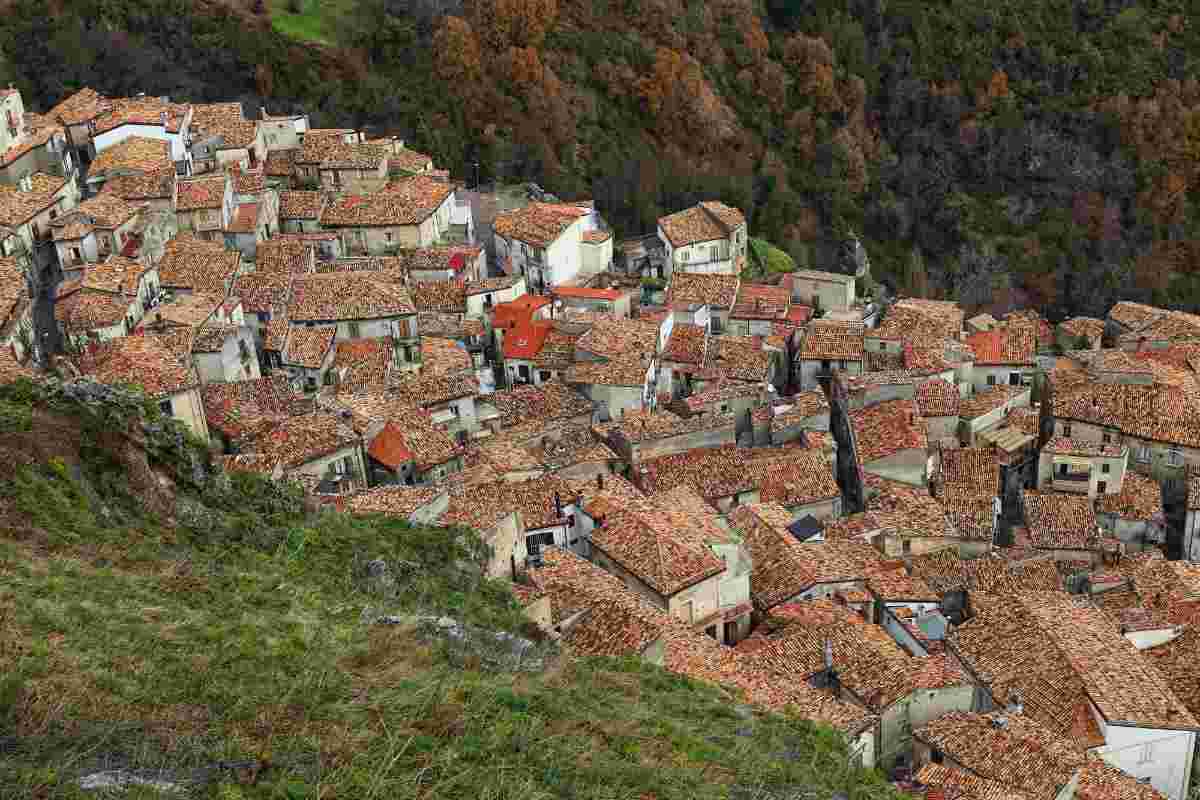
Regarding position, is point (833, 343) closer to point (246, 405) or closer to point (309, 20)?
point (246, 405)

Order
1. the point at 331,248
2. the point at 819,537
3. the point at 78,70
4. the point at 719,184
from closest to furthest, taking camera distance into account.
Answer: the point at 819,537, the point at 331,248, the point at 78,70, the point at 719,184

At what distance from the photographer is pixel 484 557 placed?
23.9 meters

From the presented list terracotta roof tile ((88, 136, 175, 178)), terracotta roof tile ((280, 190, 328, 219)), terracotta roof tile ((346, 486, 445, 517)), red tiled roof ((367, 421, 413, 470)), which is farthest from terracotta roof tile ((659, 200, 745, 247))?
terracotta roof tile ((346, 486, 445, 517))

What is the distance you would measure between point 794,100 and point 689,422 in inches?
1868

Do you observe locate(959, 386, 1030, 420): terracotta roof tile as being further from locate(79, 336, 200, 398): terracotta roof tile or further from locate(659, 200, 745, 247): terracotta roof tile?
locate(79, 336, 200, 398): terracotta roof tile

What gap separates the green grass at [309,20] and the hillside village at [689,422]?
15.7 meters

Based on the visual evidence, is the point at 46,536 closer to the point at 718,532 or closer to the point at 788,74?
the point at 718,532

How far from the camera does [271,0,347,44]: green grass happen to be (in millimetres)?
64625

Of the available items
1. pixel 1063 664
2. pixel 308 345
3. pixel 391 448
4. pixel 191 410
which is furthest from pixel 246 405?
pixel 1063 664

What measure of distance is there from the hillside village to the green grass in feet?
51.6

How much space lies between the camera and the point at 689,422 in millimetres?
33406

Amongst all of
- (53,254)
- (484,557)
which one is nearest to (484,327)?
(53,254)

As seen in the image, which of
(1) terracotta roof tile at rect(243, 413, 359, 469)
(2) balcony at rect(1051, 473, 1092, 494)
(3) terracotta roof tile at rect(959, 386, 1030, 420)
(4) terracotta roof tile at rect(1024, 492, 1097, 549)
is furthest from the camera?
(3) terracotta roof tile at rect(959, 386, 1030, 420)

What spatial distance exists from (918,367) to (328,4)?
149 ft
